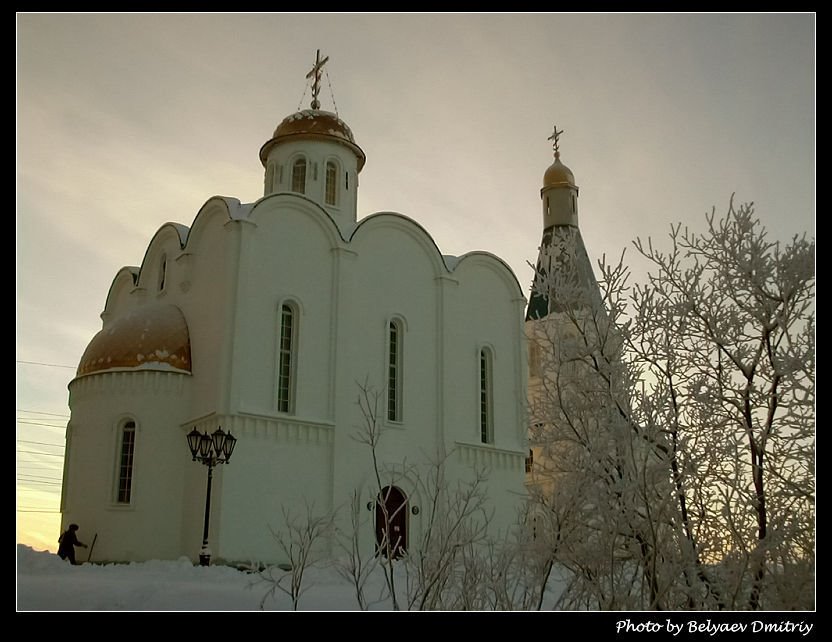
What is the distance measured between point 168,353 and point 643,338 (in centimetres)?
1212

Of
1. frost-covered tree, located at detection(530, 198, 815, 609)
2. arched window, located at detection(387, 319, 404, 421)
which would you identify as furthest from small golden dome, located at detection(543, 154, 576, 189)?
frost-covered tree, located at detection(530, 198, 815, 609)

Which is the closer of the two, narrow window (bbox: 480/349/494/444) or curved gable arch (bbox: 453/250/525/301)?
narrow window (bbox: 480/349/494/444)

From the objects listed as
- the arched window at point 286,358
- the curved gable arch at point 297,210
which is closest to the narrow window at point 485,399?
the curved gable arch at point 297,210

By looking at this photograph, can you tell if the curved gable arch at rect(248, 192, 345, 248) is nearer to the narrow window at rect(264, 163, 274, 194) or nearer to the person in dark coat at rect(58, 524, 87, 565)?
the narrow window at rect(264, 163, 274, 194)

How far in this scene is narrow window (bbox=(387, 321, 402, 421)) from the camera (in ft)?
60.2

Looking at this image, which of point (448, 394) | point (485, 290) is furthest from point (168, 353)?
point (485, 290)

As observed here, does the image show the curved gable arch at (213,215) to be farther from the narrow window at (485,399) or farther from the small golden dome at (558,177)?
the small golden dome at (558,177)

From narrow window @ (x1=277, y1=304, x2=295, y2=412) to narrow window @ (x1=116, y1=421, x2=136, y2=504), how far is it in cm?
297

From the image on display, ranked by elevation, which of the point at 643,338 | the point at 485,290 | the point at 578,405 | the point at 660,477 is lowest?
the point at 660,477

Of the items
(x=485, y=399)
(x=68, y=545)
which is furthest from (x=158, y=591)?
(x=485, y=399)

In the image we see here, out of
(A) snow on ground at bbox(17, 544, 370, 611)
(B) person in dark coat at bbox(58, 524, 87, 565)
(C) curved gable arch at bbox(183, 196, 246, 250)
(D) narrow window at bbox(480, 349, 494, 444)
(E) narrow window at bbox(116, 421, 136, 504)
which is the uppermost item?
(C) curved gable arch at bbox(183, 196, 246, 250)

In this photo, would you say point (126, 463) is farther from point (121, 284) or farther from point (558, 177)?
point (558, 177)

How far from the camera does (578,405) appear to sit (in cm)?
695
